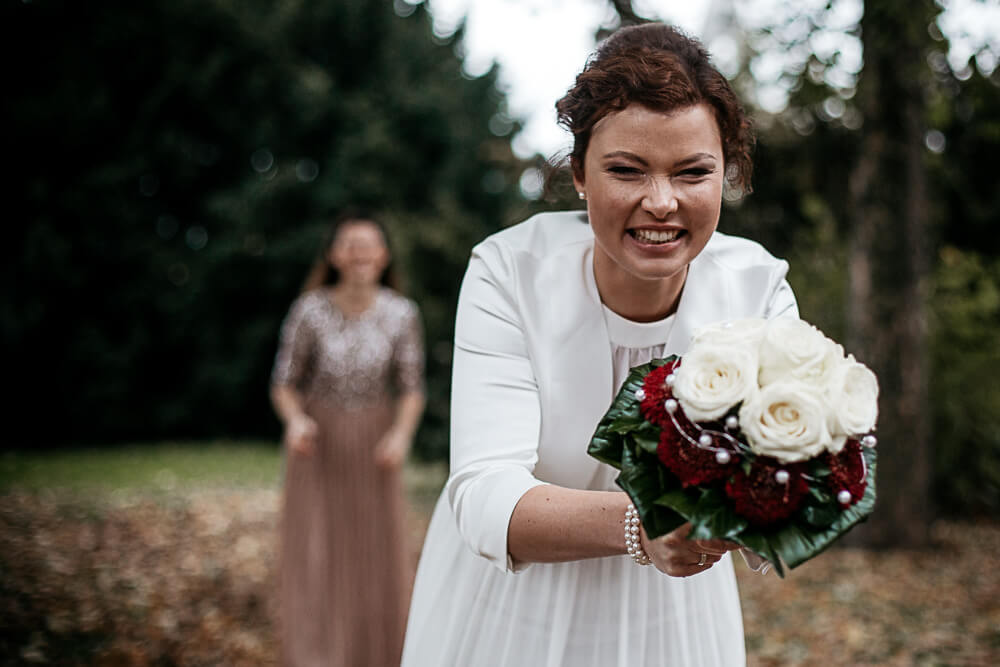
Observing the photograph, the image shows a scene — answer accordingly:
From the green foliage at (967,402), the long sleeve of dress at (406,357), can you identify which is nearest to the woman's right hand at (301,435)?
the long sleeve of dress at (406,357)

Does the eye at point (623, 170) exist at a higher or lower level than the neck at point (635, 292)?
higher

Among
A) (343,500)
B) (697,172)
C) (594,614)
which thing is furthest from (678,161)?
(343,500)

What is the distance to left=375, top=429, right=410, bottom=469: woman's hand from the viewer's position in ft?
17.4

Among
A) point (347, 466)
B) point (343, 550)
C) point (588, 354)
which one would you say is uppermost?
point (588, 354)

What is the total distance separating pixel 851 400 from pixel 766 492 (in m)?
0.21

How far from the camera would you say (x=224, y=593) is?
7.10m

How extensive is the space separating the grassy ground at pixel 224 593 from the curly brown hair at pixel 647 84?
4.81 meters

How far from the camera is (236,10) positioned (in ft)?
59.6

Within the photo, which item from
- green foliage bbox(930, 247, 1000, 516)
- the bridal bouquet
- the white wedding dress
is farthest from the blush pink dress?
green foliage bbox(930, 247, 1000, 516)

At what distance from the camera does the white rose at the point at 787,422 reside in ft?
4.32

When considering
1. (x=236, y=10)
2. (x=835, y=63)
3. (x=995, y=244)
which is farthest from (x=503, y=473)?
(x=236, y=10)

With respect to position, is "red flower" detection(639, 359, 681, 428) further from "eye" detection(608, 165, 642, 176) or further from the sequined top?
the sequined top

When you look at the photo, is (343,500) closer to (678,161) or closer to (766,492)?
(678,161)

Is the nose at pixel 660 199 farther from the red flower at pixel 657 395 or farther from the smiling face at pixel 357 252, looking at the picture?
the smiling face at pixel 357 252
